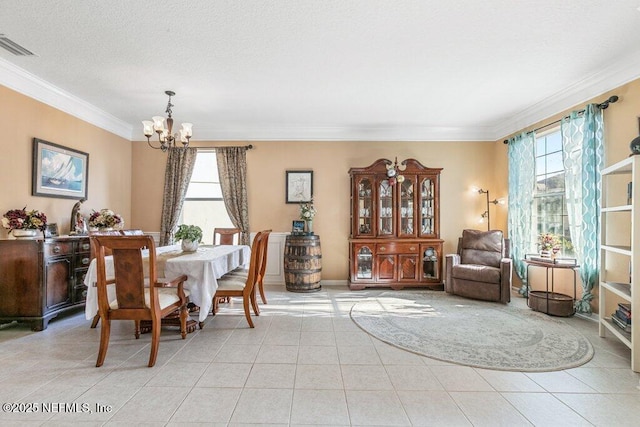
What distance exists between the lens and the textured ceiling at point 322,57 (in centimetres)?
224

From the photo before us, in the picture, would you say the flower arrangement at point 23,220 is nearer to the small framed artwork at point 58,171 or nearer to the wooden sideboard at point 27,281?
the wooden sideboard at point 27,281

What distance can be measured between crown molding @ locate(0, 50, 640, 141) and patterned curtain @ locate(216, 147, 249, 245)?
281 millimetres

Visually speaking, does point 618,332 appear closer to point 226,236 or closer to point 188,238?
point 188,238

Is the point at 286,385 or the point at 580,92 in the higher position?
the point at 580,92

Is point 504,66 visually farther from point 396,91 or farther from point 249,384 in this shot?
point 249,384

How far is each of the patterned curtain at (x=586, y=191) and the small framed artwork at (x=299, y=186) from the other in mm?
3503

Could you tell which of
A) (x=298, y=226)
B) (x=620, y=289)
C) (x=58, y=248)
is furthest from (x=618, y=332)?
(x=58, y=248)

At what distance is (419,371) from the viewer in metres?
2.18

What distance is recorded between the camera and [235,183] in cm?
501

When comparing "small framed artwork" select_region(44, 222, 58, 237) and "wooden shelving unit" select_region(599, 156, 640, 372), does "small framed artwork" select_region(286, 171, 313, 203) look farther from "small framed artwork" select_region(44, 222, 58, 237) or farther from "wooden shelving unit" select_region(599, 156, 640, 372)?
"wooden shelving unit" select_region(599, 156, 640, 372)

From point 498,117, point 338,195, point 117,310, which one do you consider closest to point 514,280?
point 498,117

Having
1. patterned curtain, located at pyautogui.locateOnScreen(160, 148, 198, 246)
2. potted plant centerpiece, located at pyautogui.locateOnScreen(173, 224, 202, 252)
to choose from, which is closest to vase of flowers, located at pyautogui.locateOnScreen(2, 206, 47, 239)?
potted plant centerpiece, located at pyautogui.locateOnScreen(173, 224, 202, 252)

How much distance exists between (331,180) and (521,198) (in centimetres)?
287

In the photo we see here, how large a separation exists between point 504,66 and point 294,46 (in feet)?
6.99
